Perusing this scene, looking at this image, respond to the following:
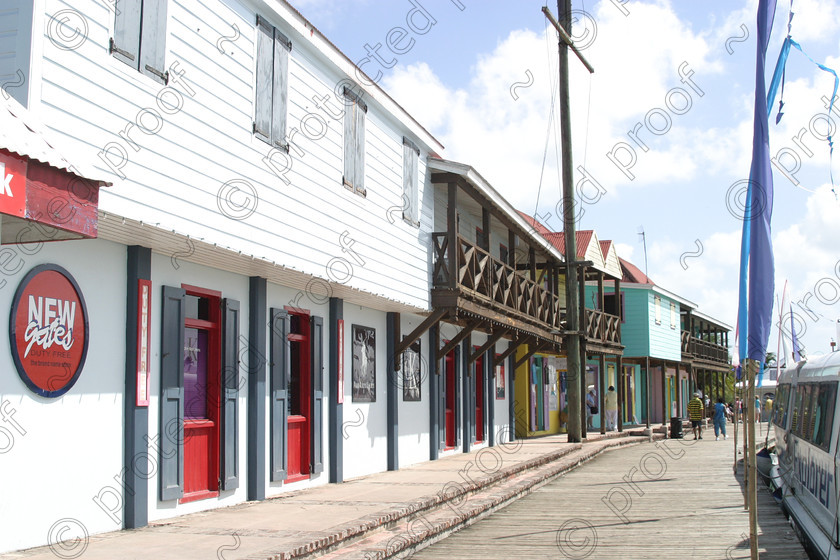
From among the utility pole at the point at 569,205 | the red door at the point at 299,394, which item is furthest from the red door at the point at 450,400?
the red door at the point at 299,394

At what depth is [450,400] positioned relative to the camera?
733 inches

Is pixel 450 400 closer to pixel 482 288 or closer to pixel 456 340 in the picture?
pixel 456 340

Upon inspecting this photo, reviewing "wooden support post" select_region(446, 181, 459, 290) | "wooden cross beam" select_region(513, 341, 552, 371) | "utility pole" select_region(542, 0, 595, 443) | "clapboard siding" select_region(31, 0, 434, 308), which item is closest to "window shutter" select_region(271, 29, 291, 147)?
"clapboard siding" select_region(31, 0, 434, 308)

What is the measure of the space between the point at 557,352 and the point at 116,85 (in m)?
21.6

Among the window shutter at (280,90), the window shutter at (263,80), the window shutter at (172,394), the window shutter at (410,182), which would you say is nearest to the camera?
the window shutter at (172,394)

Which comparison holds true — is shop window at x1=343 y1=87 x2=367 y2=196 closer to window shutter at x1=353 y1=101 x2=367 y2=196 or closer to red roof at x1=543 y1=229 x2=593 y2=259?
window shutter at x1=353 y1=101 x2=367 y2=196

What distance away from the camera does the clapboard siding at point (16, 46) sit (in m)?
6.22

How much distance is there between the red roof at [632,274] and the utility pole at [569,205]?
16.7m

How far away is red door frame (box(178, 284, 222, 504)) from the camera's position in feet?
30.5

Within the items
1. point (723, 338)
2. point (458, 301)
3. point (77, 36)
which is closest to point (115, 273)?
point (77, 36)

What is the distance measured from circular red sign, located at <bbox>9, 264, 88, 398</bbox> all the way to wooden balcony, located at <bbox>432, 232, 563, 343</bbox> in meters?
8.31

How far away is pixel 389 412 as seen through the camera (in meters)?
14.8

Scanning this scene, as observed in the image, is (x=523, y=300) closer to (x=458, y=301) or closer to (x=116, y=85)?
(x=458, y=301)

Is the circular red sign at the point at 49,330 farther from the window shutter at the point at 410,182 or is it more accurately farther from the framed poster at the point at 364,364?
the window shutter at the point at 410,182
